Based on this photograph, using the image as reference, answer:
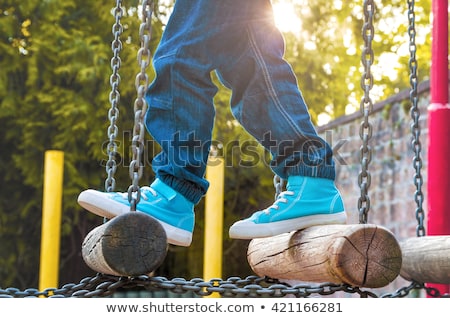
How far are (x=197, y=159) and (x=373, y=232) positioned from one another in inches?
21.9

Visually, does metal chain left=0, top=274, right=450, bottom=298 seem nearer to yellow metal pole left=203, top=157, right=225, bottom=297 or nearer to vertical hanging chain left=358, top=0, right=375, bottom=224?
vertical hanging chain left=358, top=0, right=375, bottom=224

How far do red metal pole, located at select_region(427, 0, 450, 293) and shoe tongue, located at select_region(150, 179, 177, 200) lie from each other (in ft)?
5.71

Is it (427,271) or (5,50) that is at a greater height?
(5,50)

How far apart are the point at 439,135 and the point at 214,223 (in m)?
2.85

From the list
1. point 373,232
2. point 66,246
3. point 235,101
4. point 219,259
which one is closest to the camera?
point 373,232

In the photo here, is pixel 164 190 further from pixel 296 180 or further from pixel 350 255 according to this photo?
pixel 350 255

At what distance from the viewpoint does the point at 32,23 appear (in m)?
8.84

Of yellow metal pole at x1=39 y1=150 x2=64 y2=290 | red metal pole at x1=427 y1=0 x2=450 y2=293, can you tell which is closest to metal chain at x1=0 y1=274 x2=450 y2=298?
red metal pole at x1=427 y1=0 x2=450 y2=293

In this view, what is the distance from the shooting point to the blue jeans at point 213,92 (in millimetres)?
2148

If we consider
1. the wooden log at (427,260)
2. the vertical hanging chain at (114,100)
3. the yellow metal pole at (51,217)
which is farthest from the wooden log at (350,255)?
the yellow metal pole at (51,217)

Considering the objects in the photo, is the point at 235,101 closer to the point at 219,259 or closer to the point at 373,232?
the point at 373,232

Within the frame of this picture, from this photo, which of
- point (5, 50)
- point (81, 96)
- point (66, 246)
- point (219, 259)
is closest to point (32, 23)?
point (5, 50)

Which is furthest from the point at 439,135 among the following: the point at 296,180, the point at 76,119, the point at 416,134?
the point at 76,119

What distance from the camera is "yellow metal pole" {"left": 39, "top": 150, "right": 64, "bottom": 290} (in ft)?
21.3
